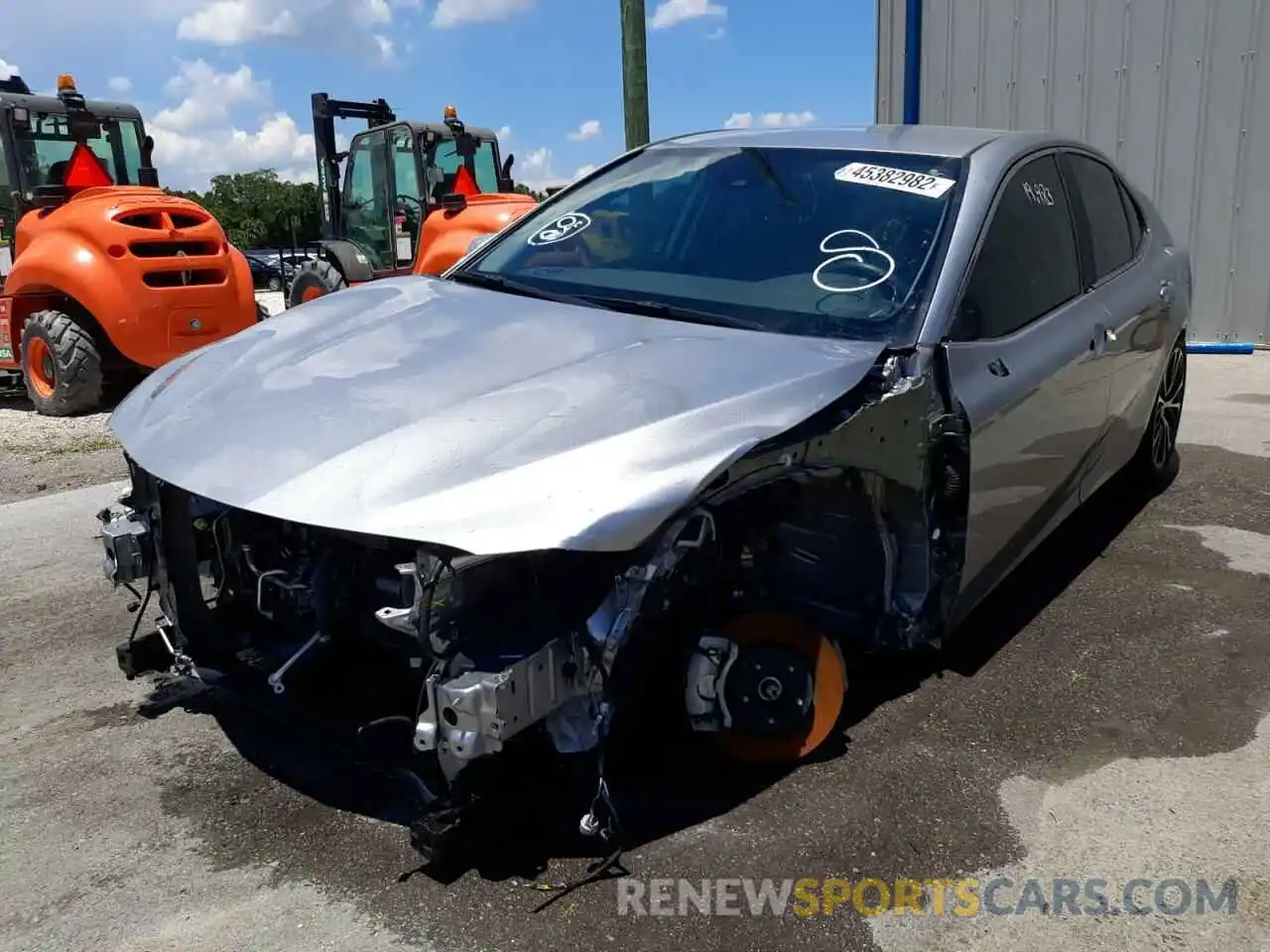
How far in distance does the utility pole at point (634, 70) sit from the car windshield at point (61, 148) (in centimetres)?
498

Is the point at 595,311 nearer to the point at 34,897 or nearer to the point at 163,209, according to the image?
the point at 34,897

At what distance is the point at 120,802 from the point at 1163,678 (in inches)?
122

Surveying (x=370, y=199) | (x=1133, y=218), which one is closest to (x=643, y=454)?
(x=1133, y=218)

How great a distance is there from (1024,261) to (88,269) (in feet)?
23.2

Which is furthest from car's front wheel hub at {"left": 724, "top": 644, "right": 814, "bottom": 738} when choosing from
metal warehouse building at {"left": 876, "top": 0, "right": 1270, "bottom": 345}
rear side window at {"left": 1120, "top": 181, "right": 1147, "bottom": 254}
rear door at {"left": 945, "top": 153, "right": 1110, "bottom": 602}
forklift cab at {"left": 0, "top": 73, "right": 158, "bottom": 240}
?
metal warehouse building at {"left": 876, "top": 0, "right": 1270, "bottom": 345}

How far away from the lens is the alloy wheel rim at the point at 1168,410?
500 centimetres

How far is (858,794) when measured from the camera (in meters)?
2.81

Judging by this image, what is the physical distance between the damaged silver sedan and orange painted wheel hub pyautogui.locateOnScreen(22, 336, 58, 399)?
234 inches

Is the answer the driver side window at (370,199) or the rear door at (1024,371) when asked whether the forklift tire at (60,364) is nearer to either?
the driver side window at (370,199)

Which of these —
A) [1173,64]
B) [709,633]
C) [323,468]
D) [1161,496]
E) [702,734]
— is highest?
[1173,64]

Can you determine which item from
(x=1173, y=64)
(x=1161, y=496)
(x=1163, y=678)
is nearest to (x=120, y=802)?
(x=1163, y=678)

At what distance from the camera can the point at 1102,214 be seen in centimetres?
434

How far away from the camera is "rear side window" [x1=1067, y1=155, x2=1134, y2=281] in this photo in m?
4.14
